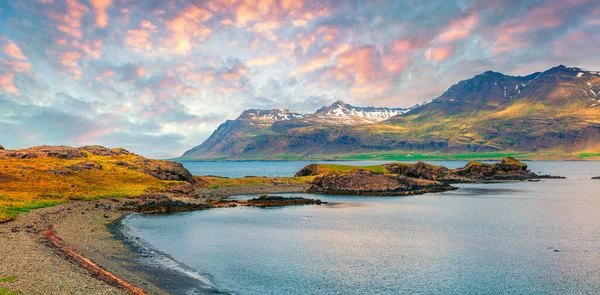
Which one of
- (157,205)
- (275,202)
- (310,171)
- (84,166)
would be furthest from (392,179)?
(84,166)

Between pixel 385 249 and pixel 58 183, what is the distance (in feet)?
251

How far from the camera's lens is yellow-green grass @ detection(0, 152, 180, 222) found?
2571 inches

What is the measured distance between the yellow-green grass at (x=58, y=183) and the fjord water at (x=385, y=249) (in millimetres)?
18192

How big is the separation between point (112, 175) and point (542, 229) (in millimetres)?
101875

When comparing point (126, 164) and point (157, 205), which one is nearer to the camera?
point (157, 205)

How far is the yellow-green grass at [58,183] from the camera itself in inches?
2571

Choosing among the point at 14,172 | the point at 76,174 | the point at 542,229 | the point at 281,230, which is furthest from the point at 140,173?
the point at 542,229

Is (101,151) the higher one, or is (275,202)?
(101,151)

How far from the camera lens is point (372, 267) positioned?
36.3m

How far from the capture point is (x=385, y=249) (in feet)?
145

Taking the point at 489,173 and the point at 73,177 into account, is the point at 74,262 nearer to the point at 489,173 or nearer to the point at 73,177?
the point at 73,177

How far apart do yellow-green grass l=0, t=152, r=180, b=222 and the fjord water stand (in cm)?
1819

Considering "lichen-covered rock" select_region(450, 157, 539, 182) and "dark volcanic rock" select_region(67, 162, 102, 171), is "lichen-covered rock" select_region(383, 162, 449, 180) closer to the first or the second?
"lichen-covered rock" select_region(450, 157, 539, 182)

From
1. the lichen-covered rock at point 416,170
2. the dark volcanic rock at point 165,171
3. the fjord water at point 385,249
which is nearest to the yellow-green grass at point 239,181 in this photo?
the dark volcanic rock at point 165,171
